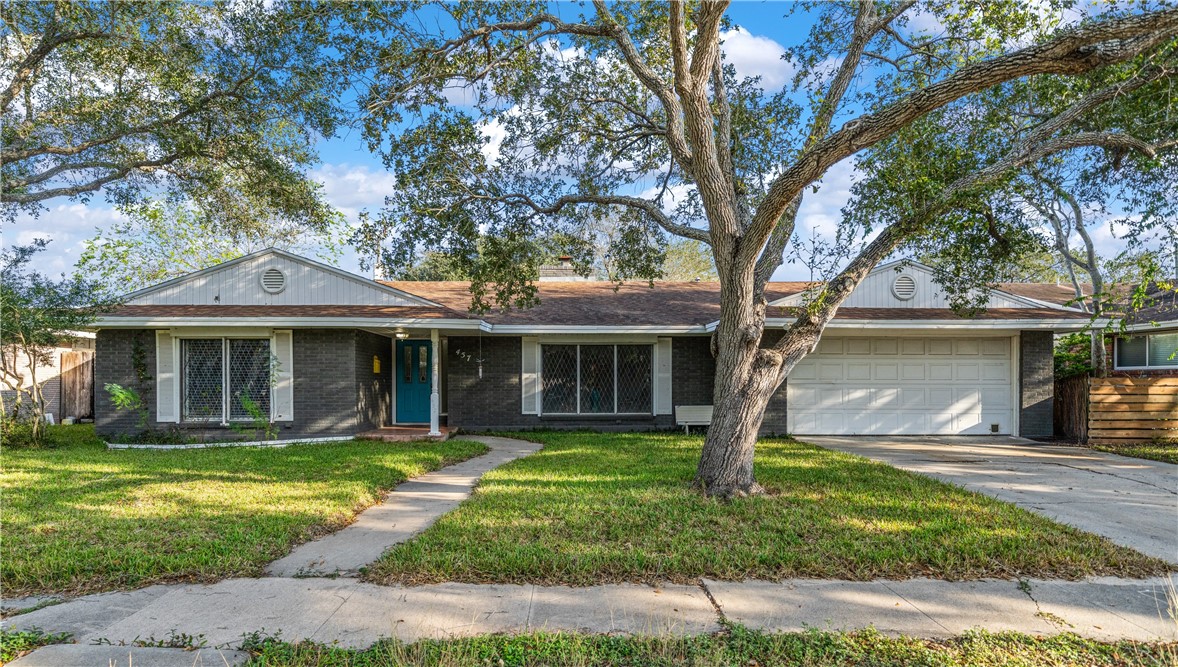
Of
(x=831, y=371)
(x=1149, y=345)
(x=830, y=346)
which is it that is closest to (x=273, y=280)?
(x=830, y=346)

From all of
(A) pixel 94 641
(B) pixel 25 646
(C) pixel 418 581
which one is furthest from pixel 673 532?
(B) pixel 25 646

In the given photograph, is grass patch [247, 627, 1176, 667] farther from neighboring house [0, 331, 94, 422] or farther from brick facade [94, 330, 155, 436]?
neighboring house [0, 331, 94, 422]

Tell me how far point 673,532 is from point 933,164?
220 inches

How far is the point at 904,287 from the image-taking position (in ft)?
40.2

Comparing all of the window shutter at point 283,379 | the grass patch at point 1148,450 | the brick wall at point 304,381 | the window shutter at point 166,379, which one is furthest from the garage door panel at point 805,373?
the window shutter at point 166,379

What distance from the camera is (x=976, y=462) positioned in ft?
30.1

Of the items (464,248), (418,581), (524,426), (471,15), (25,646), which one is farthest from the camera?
(524,426)

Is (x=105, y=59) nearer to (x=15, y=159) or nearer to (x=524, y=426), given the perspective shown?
(x=15, y=159)

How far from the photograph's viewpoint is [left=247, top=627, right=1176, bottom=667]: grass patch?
9.73ft

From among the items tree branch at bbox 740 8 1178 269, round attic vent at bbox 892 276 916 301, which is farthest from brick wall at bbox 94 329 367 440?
round attic vent at bbox 892 276 916 301

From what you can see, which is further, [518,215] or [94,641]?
[518,215]

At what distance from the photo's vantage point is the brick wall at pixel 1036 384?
12.2m

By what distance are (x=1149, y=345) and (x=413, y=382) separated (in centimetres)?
1911

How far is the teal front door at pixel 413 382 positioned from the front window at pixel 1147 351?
1719 cm
